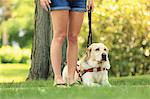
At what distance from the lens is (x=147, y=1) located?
22734 millimetres

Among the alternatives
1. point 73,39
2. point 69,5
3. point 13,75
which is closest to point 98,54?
point 73,39

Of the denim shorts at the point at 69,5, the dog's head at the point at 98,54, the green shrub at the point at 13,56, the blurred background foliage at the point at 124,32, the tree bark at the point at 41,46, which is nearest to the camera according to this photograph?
the denim shorts at the point at 69,5

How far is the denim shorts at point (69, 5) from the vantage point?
8297 mm

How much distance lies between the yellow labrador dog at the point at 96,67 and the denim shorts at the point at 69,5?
109 centimetres

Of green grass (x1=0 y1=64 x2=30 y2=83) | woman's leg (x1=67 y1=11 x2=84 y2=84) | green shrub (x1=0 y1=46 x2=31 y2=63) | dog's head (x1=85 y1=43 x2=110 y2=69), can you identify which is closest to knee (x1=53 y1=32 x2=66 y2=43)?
woman's leg (x1=67 y1=11 x2=84 y2=84)

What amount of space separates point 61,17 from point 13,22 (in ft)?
171

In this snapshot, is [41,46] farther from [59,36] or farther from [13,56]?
[13,56]

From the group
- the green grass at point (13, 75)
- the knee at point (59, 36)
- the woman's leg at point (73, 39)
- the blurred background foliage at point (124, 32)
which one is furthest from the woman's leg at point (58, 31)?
the blurred background foliage at point (124, 32)

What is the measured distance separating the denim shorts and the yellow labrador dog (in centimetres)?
109

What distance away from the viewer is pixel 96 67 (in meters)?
9.35

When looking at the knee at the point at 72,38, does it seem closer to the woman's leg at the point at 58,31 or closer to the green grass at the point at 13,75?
the woman's leg at the point at 58,31

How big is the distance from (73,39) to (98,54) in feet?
2.78

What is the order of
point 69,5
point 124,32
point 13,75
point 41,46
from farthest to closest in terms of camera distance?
point 13,75 < point 124,32 < point 41,46 < point 69,5

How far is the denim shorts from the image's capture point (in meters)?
8.30
